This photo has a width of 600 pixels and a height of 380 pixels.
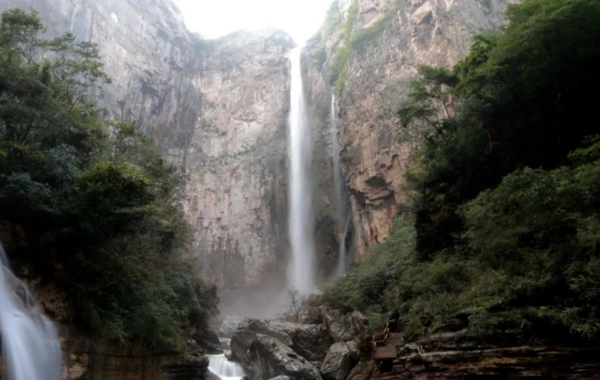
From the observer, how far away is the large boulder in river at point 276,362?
1566cm

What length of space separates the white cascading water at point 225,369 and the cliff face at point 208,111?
1569cm

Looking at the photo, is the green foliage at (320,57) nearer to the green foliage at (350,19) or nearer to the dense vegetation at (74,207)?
the green foliage at (350,19)

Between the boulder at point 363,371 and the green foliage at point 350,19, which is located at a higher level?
the green foliage at point 350,19

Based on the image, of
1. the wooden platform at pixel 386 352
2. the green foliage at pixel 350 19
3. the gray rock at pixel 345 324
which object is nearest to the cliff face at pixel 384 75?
the green foliage at pixel 350 19

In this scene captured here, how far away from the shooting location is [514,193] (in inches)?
419

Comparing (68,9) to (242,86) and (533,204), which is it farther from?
(533,204)

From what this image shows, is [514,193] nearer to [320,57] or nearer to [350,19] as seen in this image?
[350,19]

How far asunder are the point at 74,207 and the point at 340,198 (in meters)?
22.6

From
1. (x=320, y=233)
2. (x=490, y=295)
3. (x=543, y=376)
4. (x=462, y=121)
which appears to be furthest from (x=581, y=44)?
(x=320, y=233)

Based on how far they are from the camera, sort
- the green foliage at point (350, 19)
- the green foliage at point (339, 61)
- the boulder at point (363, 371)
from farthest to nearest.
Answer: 1. the green foliage at point (350, 19)
2. the green foliage at point (339, 61)
3. the boulder at point (363, 371)

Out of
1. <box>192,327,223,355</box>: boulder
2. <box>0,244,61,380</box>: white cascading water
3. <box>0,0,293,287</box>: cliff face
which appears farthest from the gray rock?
<box>0,0,293,287</box>: cliff face

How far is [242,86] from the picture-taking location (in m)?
44.3

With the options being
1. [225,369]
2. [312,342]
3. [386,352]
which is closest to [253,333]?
[225,369]

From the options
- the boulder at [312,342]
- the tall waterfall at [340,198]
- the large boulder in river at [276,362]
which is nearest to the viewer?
the large boulder in river at [276,362]
